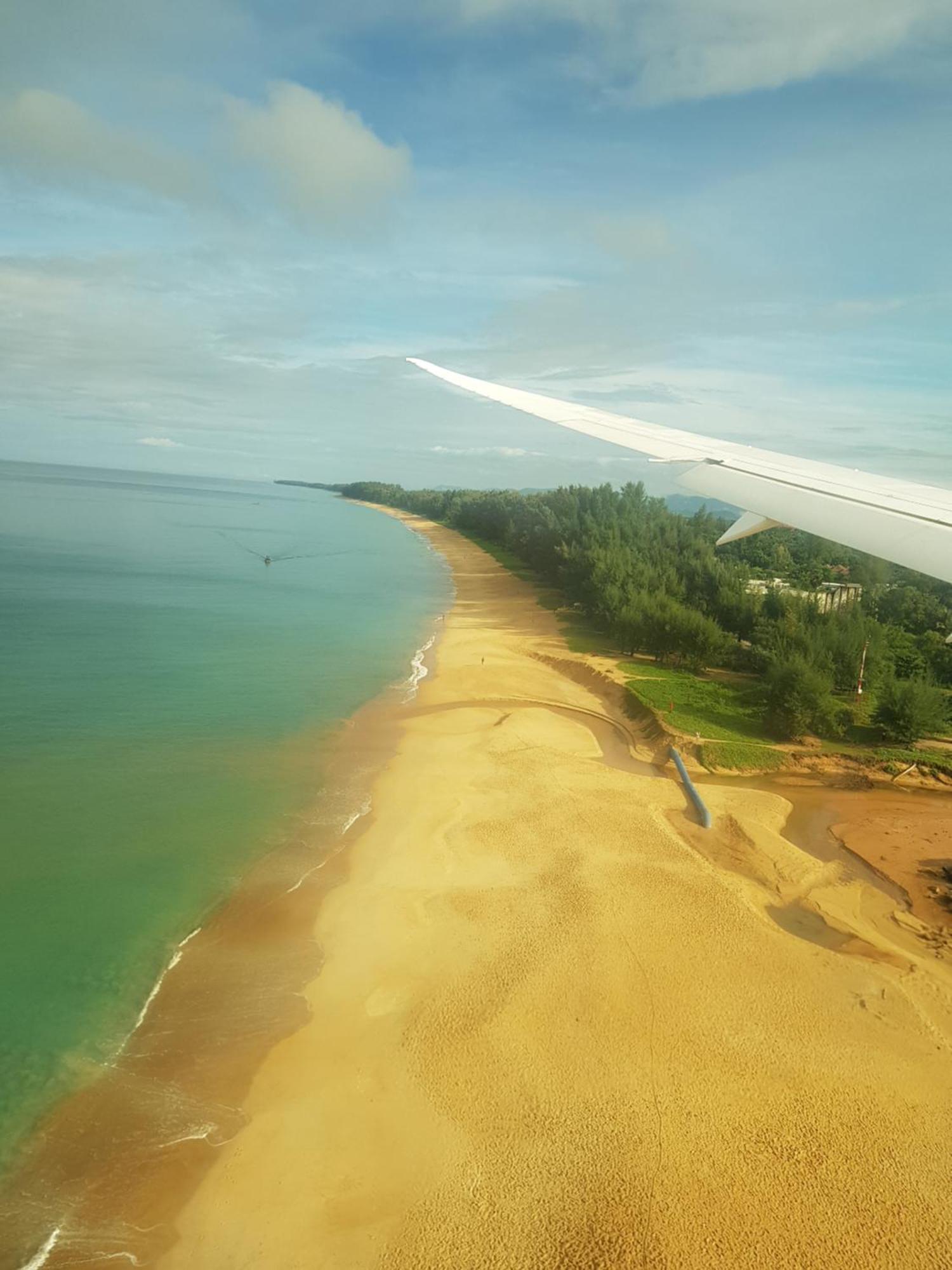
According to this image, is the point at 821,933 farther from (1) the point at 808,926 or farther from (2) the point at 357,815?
(2) the point at 357,815

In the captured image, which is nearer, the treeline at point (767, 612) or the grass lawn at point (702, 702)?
the treeline at point (767, 612)

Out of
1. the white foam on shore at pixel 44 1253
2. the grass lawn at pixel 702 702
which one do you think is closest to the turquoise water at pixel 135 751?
the white foam on shore at pixel 44 1253

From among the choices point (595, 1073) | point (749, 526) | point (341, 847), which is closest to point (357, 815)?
point (341, 847)

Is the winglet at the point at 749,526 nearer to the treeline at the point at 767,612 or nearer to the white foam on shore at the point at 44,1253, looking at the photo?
the treeline at the point at 767,612

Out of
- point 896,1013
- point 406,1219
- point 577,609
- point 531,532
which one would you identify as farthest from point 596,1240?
point 531,532

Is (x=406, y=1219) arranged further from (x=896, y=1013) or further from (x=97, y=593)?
(x=97, y=593)
